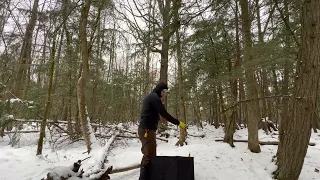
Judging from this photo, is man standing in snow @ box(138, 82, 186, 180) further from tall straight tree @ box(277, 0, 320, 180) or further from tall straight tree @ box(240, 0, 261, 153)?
tall straight tree @ box(240, 0, 261, 153)

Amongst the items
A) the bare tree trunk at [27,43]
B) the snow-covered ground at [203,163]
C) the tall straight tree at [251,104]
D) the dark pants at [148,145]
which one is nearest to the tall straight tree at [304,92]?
the snow-covered ground at [203,163]

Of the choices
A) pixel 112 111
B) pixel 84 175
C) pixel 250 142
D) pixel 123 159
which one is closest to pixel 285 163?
pixel 250 142

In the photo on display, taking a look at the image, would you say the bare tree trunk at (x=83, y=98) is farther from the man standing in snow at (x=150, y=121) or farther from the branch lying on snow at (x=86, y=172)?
the man standing in snow at (x=150, y=121)

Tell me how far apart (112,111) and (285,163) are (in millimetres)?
13093

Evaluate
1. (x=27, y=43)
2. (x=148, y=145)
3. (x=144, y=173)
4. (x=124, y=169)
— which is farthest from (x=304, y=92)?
(x=27, y=43)

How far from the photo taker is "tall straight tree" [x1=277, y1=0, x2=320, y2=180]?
14.2 ft

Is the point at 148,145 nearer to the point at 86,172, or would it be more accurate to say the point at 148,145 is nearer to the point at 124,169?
the point at 124,169

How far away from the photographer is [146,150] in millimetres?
4340

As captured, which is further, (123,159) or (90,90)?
(90,90)

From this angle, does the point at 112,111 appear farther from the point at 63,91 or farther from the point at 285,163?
the point at 285,163

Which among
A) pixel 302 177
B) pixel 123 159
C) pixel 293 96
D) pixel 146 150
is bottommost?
pixel 302 177

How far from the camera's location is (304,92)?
4387 mm

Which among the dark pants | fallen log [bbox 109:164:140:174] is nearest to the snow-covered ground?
fallen log [bbox 109:164:140:174]

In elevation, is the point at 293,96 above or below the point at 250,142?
above
